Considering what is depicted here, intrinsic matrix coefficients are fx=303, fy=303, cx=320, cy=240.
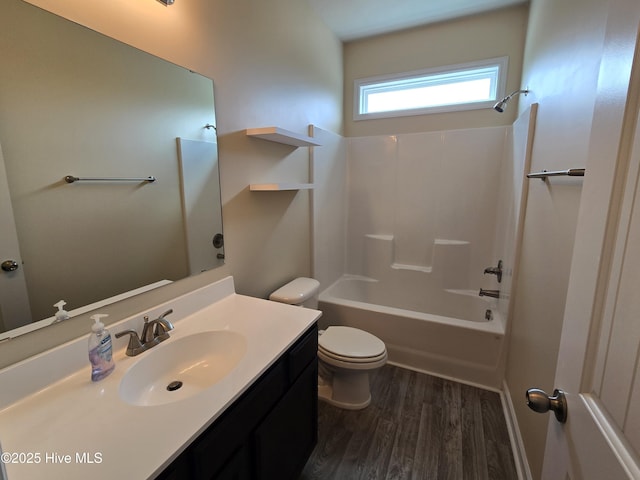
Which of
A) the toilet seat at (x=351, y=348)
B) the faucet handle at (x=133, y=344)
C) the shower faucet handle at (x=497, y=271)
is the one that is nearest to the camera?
the faucet handle at (x=133, y=344)

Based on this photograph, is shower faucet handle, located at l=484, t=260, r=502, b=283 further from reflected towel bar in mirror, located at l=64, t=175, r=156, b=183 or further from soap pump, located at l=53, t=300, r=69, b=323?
soap pump, located at l=53, t=300, r=69, b=323

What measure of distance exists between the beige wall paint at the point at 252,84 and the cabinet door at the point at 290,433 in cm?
67

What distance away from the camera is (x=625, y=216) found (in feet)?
1.61

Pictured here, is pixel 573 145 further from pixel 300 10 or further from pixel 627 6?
pixel 300 10

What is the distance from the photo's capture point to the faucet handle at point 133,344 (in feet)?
3.48

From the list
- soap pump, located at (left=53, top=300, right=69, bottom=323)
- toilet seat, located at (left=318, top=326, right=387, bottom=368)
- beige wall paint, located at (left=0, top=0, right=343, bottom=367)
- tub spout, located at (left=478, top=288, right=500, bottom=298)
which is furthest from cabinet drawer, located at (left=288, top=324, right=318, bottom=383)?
tub spout, located at (left=478, top=288, right=500, bottom=298)

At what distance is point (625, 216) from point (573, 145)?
2.85ft

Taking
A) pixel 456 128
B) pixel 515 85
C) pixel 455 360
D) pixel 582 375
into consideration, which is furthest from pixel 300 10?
pixel 455 360

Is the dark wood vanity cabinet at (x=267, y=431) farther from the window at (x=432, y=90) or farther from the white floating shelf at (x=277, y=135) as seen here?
the window at (x=432, y=90)

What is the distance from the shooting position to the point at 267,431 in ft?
3.51

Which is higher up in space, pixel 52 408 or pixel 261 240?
pixel 261 240

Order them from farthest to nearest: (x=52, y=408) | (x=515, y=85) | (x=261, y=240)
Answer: (x=515, y=85)
(x=261, y=240)
(x=52, y=408)

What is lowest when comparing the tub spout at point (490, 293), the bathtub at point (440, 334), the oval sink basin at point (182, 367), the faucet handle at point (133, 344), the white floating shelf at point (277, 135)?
the bathtub at point (440, 334)

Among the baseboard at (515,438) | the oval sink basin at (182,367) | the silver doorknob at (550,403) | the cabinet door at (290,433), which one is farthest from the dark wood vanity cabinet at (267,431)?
the baseboard at (515,438)
